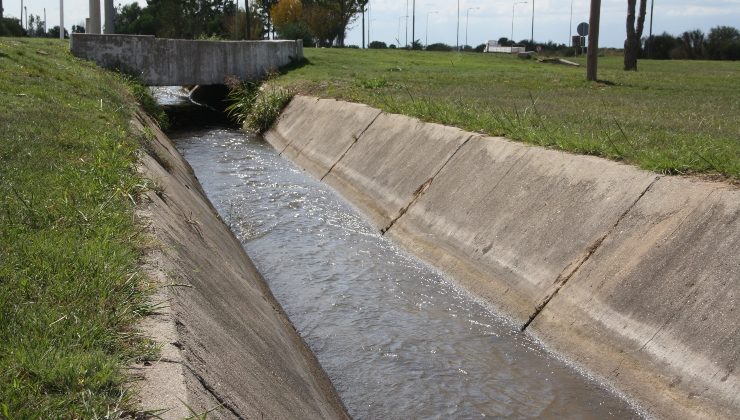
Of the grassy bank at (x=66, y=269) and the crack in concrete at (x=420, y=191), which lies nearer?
the grassy bank at (x=66, y=269)

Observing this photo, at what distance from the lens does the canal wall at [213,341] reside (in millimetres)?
4328

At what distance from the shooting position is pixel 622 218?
28.6 feet

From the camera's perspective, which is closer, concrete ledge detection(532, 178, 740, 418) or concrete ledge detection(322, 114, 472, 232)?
concrete ledge detection(532, 178, 740, 418)

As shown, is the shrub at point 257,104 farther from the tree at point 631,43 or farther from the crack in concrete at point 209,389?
the crack in concrete at point 209,389

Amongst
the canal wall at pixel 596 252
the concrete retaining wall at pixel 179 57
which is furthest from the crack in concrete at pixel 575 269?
the concrete retaining wall at pixel 179 57

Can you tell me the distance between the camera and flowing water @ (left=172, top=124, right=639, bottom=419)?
279 inches

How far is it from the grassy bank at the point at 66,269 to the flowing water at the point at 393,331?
211cm

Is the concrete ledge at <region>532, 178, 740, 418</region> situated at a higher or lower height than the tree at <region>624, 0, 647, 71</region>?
lower

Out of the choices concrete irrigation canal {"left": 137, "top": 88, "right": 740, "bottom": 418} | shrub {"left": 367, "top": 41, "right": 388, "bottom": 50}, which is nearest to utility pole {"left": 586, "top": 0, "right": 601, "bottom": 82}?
concrete irrigation canal {"left": 137, "top": 88, "right": 740, "bottom": 418}

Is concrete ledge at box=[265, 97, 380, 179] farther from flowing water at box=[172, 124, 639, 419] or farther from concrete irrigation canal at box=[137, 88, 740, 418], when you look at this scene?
concrete irrigation canal at box=[137, 88, 740, 418]

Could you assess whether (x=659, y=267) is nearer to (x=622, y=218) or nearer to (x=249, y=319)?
(x=622, y=218)

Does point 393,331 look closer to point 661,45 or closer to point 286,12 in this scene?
point 661,45

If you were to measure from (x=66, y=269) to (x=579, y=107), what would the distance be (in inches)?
493

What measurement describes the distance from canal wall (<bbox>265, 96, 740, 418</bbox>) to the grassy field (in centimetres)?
39
